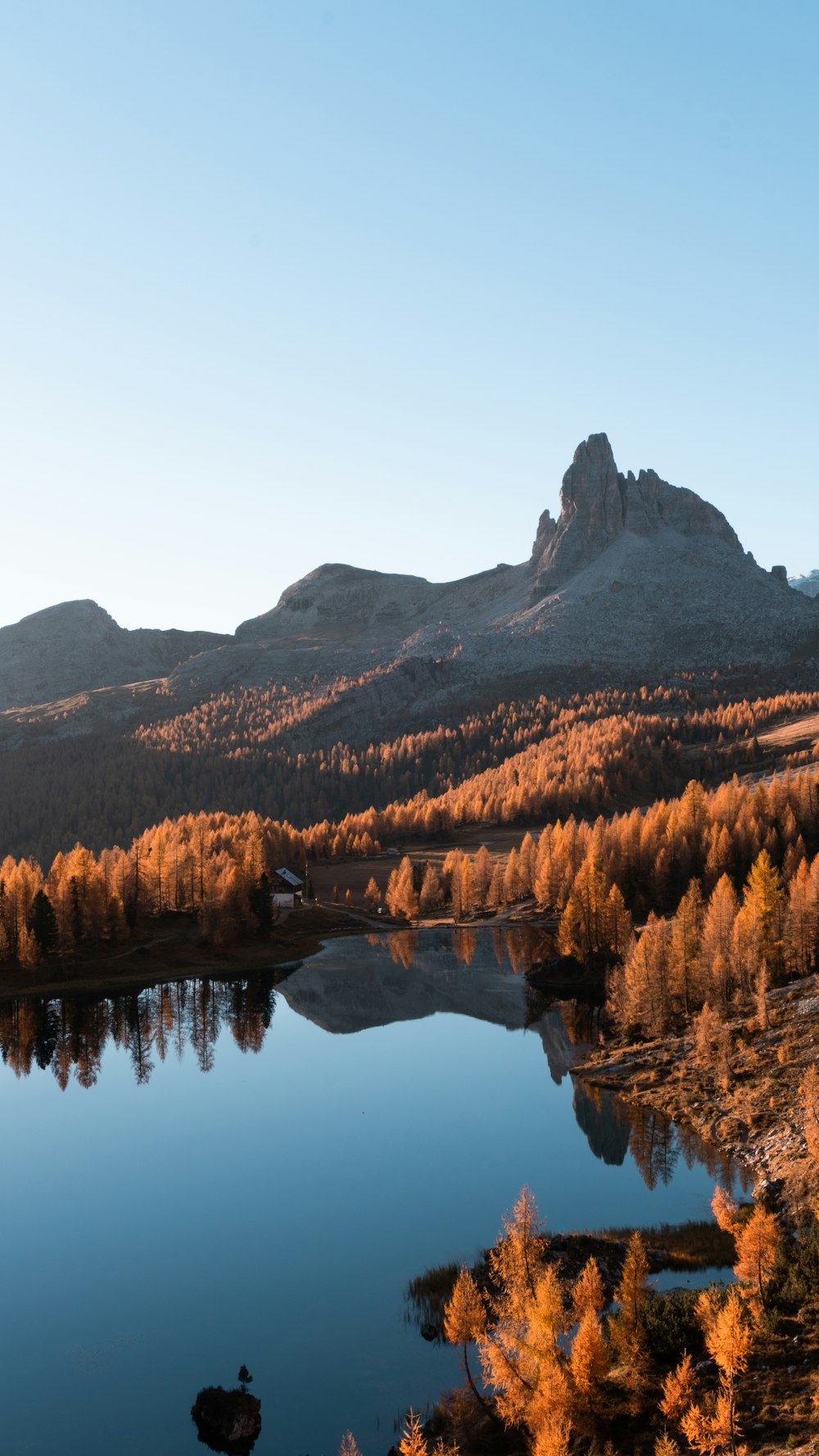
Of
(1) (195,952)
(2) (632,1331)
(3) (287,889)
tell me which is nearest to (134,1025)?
(1) (195,952)

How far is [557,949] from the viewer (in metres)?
121

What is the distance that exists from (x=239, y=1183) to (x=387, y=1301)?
17.8 metres

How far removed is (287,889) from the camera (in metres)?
158

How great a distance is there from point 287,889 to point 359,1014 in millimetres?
54661

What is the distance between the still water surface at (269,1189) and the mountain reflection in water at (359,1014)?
1.14ft

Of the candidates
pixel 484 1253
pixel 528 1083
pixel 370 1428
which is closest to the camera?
pixel 370 1428

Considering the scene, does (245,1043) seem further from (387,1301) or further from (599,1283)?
(599,1283)

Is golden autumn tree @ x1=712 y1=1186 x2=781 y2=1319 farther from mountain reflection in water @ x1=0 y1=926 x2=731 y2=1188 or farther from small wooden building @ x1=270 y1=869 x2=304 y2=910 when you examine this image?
small wooden building @ x1=270 y1=869 x2=304 y2=910

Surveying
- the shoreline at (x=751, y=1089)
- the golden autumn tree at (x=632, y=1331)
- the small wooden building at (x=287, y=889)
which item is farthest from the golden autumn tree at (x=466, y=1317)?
the small wooden building at (x=287, y=889)

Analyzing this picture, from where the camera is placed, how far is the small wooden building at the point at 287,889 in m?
150

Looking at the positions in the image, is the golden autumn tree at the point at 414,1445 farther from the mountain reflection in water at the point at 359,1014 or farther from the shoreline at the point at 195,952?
the shoreline at the point at 195,952

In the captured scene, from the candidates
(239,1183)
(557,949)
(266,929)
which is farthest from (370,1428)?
(266,929)

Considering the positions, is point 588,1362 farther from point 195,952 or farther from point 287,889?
point 287,889

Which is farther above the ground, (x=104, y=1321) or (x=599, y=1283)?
(x=599, y=1283)
